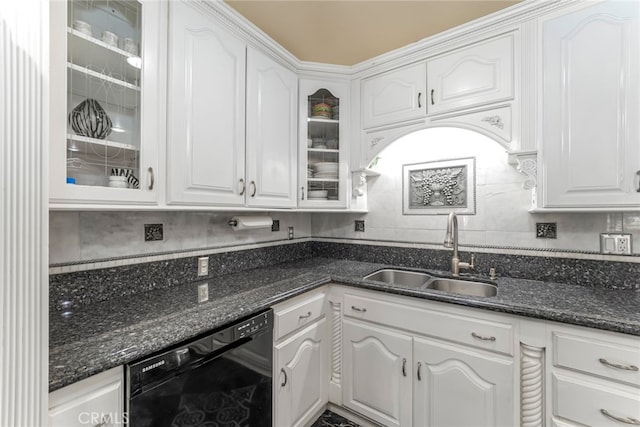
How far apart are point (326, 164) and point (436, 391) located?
151 centimetres

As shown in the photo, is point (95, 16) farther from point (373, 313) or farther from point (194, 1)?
point (373, 313)

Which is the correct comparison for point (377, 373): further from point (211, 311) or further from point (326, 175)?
point (326, 175)

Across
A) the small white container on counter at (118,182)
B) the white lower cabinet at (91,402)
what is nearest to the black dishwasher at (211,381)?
the white lower cabinet at (91,402)

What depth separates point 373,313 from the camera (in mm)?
1564

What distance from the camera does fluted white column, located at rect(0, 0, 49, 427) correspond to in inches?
22.1

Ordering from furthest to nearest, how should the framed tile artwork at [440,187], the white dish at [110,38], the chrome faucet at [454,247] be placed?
the framed tile artwork at [440,187] < the chrome faucet at [454,247] < the white dish at [110,38]

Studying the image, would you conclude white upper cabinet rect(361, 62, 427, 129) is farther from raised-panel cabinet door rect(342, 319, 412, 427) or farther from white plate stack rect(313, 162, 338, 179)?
raised-panel cabinet door rect(342, 319, 412, 427)

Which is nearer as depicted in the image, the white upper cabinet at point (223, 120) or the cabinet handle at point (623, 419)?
the cabinet handle at point (623, 419)

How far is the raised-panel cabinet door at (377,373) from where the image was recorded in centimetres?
147

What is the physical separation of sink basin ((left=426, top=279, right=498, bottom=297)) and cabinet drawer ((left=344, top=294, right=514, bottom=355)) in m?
0.39

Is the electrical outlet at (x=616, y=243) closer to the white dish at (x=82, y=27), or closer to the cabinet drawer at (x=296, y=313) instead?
the cabinet drawer at (x=296, y=313)

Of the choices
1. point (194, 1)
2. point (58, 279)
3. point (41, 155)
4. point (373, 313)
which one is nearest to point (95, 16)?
point (194, 1)

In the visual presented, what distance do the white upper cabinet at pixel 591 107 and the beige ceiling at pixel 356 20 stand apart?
368 mm

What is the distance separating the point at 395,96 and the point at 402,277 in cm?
124
